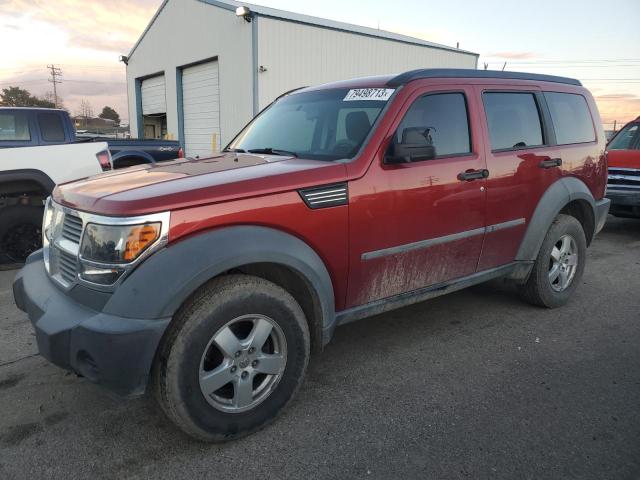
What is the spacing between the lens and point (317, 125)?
11.3ft

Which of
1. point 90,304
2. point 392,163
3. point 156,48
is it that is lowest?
point 90,304

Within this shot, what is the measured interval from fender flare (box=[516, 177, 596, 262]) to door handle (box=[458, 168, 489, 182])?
79 centimetres

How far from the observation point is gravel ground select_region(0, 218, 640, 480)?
7.75 feet

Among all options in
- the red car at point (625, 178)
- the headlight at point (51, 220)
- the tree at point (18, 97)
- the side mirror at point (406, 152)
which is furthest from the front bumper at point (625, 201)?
the tree at point (18, 97)

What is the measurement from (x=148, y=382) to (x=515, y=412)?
202 cm

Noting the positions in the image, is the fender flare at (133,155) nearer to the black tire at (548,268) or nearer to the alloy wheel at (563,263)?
the black tire at (548,268)

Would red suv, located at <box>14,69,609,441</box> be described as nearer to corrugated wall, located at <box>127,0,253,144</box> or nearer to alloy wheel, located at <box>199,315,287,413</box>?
alloy wheel, located at <box>199,315,287,413</box>

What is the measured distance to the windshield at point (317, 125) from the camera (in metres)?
3.10

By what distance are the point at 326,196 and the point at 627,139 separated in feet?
26.1

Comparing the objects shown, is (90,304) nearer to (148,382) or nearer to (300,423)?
(148,382)

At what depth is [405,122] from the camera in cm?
313

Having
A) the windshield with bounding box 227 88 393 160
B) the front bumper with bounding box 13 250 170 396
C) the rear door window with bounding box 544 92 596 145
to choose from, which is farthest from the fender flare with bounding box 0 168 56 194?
the rear door window with bounding box 544 92 596 145

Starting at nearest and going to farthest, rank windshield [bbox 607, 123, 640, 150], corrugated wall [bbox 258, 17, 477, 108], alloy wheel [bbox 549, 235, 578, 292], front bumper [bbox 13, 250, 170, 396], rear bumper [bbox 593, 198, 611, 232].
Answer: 1. front bumper [bbox 13, 250, 170, 396]
2. alloy wheel [bbox 549, 235, 578, 292]
3. rear bumper [bbox 593, 198, 611, 232]
4. windshield [bbox 607, 123, 640, 150]
5. corrugated wall [bbox 258, 17, 477, 108]

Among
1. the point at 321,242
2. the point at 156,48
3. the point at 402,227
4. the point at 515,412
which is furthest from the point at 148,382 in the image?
the point at 156,48
